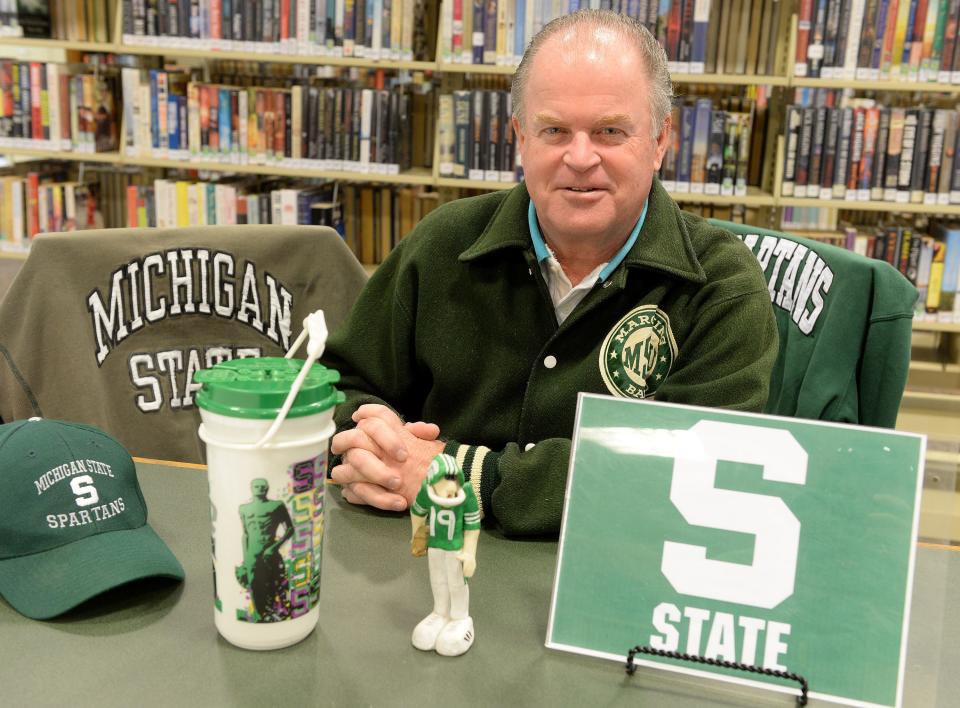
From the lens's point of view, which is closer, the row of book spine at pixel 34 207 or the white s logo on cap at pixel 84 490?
the white s logo on cap at pixel 84 490

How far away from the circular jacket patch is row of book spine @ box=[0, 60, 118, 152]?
9.03ft

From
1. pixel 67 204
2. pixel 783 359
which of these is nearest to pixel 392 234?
pixel 67 204

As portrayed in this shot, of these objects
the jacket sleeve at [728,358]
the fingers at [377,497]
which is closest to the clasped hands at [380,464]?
the fingers at [377,497]

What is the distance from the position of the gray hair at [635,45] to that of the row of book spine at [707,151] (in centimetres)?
180

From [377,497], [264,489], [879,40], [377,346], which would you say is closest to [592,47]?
[377,346]

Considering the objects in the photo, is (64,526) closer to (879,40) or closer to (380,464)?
(380,464)

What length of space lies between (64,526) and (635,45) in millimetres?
898

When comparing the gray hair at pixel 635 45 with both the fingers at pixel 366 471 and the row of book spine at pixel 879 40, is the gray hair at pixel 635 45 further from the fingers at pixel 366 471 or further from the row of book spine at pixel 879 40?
the row of book spine at pixel 879 40

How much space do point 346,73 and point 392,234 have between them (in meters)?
0.69

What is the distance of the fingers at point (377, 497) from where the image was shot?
3.55ft

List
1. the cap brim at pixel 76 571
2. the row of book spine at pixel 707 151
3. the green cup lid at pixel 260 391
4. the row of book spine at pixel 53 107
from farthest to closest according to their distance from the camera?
the row of book spine at pixel 53 107, the row of book spine at pixel 707 151, the cap brim at pixel 76 571, the green cup lid at pixel 260 391

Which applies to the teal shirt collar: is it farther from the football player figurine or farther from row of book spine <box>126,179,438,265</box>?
row of book spine <box>126,179,438,265</box>

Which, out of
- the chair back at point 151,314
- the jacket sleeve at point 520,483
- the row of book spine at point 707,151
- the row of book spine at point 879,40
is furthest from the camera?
the row of book spine at point 707,151

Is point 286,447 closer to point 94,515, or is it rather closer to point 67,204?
point 94,515
